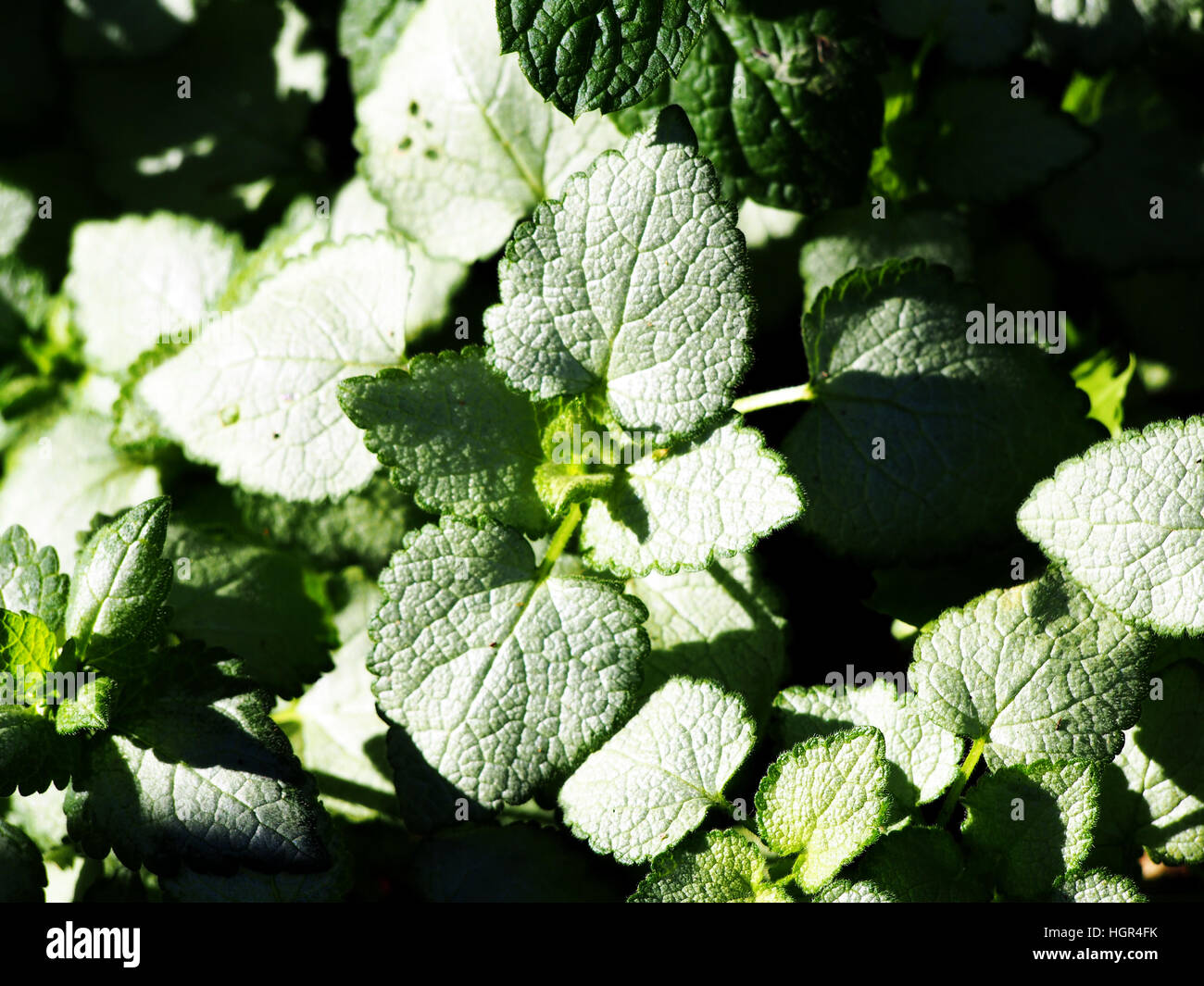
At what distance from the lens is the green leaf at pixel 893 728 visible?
64.3 inches

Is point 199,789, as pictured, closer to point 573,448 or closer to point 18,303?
point 573,448

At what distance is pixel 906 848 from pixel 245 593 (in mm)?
1263

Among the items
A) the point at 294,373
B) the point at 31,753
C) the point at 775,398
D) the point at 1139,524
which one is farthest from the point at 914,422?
the point at 31,753

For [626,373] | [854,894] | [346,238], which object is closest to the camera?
[854,894]

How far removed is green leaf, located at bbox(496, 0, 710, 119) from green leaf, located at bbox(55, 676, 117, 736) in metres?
1.14

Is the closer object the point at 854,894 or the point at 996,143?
the point at 854,894

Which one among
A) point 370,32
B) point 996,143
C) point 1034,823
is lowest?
point 1034,823

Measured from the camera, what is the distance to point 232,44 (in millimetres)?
2775

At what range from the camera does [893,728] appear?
167 cm

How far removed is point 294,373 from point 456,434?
0.48 meters

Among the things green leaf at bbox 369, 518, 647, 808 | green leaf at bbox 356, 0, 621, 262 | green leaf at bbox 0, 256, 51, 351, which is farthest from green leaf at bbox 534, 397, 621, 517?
green leaf at bbox 0, 256, 51, 351

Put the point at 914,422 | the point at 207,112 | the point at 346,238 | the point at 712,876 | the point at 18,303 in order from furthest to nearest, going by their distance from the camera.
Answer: the point at 207,112, the point at 18,303, the point at 346,238, the point at 914,422, the point at 712,876

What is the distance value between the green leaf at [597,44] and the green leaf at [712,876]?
1.15 metres

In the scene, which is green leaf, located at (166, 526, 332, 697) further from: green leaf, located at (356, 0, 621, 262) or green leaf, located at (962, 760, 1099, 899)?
green leaf, located at (962, 760, 1099, 899)
